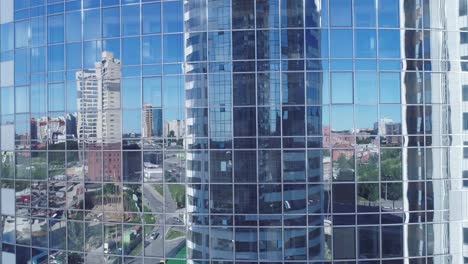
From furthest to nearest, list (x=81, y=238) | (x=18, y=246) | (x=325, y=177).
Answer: (x=18, y=246)
(x=81, y=238)
(x=325, y=177)

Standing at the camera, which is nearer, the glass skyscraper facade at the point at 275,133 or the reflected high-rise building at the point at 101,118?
the glass skyscraper facade at the point at 275,133

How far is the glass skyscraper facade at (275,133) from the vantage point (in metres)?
18.0

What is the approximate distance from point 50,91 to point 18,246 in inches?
254

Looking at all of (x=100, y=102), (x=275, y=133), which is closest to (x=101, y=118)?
(x=100, y=102)

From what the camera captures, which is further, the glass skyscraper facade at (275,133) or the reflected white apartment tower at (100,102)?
the reflected white apartment tower at (100,102)

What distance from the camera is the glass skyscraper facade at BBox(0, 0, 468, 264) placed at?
59.2ft

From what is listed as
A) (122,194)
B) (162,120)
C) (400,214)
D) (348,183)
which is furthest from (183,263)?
(400,214)

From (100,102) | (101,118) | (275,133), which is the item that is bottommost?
(275,133)

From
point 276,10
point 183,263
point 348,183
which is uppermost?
point 276,10

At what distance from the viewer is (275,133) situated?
708 inches

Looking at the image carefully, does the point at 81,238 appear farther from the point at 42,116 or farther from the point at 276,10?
the point at 276,10

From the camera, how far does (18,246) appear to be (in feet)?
69.6

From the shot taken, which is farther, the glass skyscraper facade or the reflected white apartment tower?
the reflected white apartment tower

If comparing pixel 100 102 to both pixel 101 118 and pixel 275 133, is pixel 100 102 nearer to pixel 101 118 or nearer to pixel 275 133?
pixel 101 118
